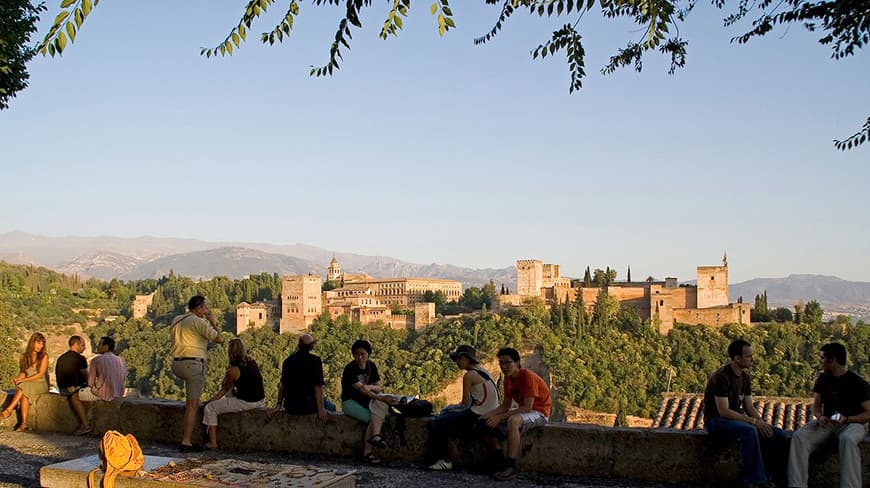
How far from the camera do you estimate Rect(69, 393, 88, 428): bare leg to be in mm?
8109

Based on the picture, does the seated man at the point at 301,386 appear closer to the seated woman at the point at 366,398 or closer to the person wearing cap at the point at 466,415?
the seated woman at the point at 366,398

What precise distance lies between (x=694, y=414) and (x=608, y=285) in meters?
54.8

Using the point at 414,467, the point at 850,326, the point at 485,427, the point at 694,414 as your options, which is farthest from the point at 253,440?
the point at 850,326

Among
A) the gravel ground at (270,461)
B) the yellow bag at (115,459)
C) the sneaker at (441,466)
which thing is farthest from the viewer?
the sneaker at (441,466)

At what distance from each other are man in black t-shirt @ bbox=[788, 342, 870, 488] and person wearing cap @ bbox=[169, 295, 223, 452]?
14.6ft

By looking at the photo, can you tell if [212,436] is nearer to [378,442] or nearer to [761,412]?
[378,442]

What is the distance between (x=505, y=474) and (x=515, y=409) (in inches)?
19.5

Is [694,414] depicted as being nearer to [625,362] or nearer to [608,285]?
[625,362]

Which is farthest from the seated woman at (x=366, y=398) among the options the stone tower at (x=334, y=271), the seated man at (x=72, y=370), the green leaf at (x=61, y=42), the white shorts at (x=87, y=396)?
the stone tower at (x=334, y=271)

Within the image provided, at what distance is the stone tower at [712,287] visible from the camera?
63.3 metres

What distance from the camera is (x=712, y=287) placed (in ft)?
208

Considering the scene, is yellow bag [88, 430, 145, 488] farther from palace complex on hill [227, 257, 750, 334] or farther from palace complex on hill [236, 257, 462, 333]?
palace complex on hill [236, 257, 462, 333]

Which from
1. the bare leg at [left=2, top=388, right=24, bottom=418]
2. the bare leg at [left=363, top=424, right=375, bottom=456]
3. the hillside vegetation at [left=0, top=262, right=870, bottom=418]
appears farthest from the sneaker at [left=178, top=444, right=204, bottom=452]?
the hillside vegetation at [left=0, top=262, right=870, bottom=418]

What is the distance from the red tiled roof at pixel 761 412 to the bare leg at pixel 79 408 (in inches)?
359
